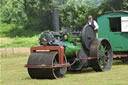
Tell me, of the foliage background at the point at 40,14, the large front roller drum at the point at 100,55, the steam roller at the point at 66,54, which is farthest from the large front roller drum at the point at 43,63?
the foliage background at the point at 40,14

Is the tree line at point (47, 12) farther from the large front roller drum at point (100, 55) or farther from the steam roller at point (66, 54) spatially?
the steam roller at point (66, 54)

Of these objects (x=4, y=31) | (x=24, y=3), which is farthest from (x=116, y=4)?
(x=4, y=31)

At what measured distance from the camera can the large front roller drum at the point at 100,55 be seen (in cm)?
1118

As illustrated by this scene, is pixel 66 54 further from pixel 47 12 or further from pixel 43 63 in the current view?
pixel 47 12

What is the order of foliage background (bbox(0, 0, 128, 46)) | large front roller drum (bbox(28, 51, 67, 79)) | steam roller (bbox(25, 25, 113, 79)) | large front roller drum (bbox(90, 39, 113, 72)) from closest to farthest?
1. large front roller drum (bbox(28, 51, 67, 79))
2. steam roller (bbox(25, 25, 113, 79))
3. large front roller drum (bbox(90, 39, 113, 72))
4. foliage background (bbox(0, 0, 128, 46))

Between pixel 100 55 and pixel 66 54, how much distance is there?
1442 mm

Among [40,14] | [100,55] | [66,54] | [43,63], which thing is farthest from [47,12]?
[43,63]

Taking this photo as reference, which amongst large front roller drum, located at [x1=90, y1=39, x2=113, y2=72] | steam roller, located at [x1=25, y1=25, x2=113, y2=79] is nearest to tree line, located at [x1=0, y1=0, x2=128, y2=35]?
large front roller drum, located at [x1=90, y1=39, x2=113, y2=72]

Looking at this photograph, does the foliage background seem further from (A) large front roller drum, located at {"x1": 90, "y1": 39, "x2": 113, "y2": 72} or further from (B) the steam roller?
(B) the steam roller

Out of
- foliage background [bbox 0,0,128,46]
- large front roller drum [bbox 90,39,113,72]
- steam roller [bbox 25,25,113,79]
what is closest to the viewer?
steam roller [bbox 25,25,113,79]

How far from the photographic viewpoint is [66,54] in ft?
35.0

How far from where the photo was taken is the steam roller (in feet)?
31.2

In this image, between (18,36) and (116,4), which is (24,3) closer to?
(18,36)

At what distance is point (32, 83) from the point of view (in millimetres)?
8578
